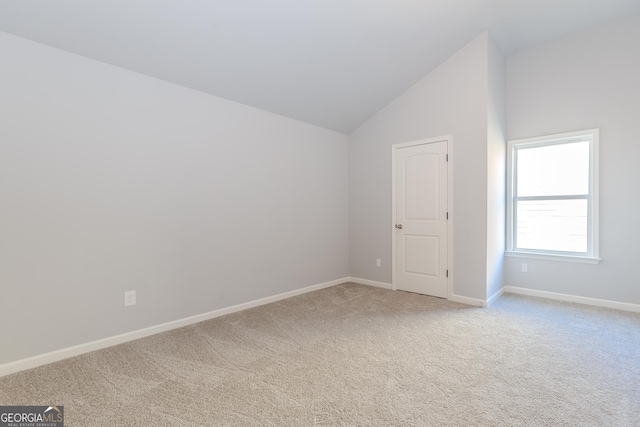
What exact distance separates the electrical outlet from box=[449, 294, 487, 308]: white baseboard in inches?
137

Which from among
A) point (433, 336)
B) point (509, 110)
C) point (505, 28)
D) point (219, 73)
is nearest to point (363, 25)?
point (219, 73)

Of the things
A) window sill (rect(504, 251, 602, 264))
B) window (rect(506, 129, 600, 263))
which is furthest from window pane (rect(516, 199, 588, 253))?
window sill (rect(504, 251, 602, 264))

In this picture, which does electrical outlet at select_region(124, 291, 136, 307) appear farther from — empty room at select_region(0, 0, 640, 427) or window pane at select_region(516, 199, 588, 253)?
window pane at select_region(516, 199, 588, 253)

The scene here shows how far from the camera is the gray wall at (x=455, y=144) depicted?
365 cm

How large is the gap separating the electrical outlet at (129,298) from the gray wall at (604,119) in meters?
4.63

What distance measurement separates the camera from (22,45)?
222 cm

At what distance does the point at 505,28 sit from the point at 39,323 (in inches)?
211

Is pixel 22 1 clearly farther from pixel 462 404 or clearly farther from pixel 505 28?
pixel 505 28

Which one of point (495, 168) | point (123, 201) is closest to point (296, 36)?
point (123, 201)

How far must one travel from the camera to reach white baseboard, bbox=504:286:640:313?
345 centimetres

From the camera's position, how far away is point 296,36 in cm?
291

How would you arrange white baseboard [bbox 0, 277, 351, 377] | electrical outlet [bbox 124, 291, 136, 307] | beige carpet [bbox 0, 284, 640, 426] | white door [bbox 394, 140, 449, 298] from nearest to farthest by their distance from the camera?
beige carpet [bbox 0, 284, 640, 426]
white baseboard [bbox 0, 277, 351, 377]
electrical outlet [bbox 124, 291, 136, 307]
white door [bbox 394, 140, 449, 298]

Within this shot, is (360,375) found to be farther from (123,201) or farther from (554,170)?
(554,170)

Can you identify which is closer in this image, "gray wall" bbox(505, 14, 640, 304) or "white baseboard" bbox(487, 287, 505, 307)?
"gray wall" bbox(505, 14, 640, 304)
